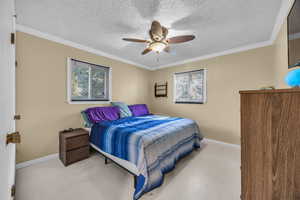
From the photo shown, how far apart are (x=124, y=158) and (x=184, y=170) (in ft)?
3.42

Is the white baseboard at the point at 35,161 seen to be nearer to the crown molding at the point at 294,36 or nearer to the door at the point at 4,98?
the door at the point at 4,98

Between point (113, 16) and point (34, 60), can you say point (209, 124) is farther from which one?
point (34, 60)

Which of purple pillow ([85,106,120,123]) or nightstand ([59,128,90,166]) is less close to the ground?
purple pillow ([85,106,120,123])

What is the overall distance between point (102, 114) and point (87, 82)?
926 mm

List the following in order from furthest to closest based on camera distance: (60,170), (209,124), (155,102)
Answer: (155,102) → (209,124) → (60,170)

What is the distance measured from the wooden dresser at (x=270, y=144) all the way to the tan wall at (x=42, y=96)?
298cm

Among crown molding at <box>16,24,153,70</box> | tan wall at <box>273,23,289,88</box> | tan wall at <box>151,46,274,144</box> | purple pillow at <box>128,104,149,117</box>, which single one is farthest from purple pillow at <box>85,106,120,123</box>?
tan wall at <box>273,23,289,88</box>

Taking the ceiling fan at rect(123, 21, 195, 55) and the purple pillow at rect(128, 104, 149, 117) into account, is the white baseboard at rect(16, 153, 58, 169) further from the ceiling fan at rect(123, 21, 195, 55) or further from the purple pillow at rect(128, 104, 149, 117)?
the ceiling fan at rect(123, 21, 195, 55)

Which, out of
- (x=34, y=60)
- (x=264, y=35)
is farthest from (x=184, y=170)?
(x=34, y=60)

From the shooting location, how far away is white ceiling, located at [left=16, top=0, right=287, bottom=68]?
1.51 meters

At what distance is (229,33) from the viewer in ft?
7.16

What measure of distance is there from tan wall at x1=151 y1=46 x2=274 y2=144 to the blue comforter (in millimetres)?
1290

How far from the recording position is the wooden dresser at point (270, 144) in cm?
60

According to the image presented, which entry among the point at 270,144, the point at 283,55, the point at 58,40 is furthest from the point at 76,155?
the point at 283,55
